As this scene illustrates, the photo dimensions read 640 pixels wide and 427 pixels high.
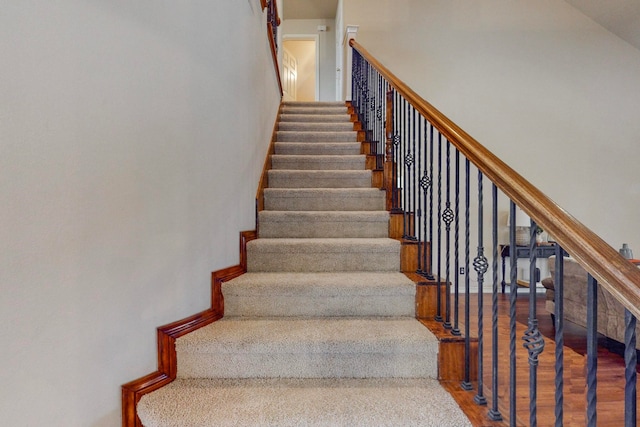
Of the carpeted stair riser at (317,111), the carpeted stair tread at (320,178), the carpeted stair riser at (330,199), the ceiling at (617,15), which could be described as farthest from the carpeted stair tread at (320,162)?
the ceiling at (617,15)

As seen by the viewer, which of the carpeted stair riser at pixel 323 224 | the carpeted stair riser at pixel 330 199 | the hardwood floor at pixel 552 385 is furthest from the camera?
the carpeted stair riser at pixel 330 199

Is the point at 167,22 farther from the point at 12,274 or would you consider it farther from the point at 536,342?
the point at 536,342

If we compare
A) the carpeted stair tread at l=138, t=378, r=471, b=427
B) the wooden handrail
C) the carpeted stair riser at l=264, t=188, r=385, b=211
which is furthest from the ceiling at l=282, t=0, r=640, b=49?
the carpeted stair tread at l=138, t=378, r=471, b=427

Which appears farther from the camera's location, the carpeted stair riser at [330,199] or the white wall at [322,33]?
the white wall at [322,33]

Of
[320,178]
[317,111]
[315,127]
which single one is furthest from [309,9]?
[320,178]

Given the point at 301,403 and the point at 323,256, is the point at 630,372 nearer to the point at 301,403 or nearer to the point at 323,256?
the point at 301,403

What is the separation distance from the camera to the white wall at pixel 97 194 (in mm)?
828

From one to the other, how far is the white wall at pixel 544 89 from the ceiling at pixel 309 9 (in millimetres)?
2230

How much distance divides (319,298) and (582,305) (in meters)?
2.39

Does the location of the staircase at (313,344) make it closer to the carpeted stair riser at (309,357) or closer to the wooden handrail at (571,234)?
the carpeted stair riser at (309,357)

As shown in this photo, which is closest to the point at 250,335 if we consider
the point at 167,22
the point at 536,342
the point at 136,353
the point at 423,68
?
the point at 136,353

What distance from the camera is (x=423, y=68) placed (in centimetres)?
470

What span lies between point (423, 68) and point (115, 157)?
4494 millimetres

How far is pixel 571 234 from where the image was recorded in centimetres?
79
